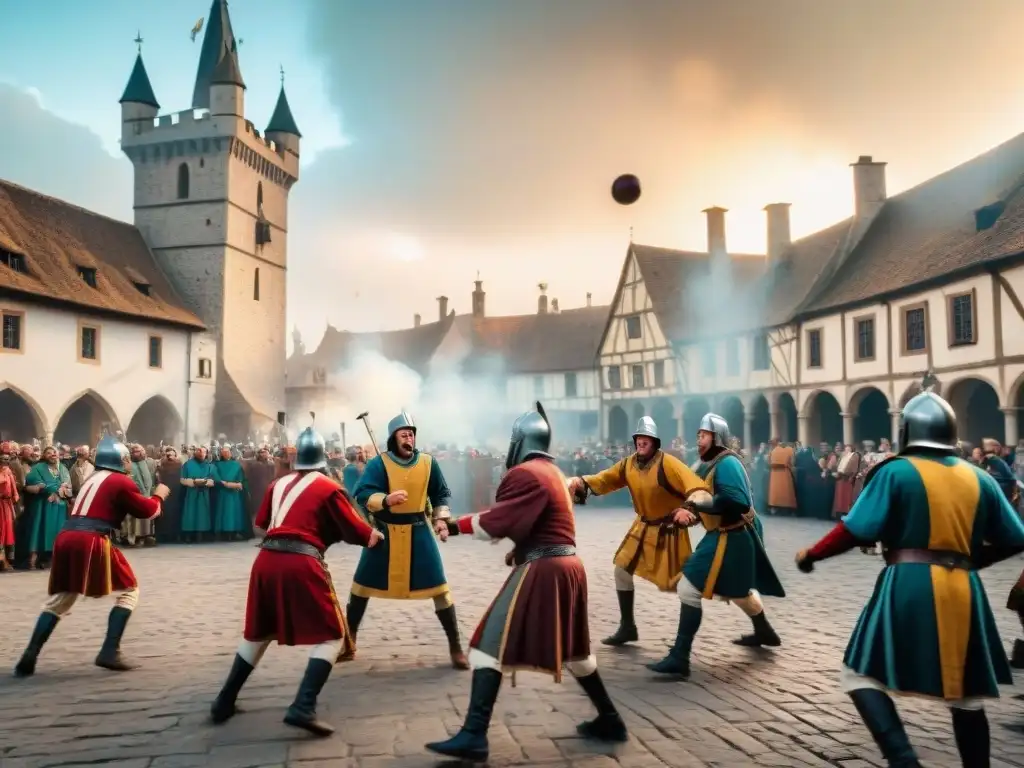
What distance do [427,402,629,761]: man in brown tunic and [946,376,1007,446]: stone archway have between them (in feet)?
68.9

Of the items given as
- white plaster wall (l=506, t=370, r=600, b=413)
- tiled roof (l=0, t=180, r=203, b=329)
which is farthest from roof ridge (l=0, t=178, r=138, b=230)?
white plaster wall (l=506, t=370, r=600, b=413)

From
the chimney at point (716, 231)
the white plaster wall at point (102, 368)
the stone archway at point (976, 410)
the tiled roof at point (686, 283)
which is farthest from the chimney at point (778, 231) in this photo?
the white plaster wall at point (102, 368)

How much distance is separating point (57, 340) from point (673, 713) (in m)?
28.6

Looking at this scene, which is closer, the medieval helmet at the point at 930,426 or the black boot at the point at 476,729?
the medieval helmet at the point at 930,426

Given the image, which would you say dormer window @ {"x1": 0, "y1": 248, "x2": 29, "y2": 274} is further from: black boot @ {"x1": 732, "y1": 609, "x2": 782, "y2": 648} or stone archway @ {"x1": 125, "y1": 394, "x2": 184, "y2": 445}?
black boot @ {"x1": 732, "y1": 609, "x2": 782, "y2": 648}

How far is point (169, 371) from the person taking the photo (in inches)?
1364

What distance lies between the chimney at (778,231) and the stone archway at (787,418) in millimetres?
5774

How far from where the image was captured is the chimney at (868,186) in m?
29.5

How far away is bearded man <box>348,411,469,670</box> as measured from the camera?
620 centimetres

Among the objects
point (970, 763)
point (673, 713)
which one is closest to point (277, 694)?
point (673, 713)

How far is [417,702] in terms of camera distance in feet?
17.4

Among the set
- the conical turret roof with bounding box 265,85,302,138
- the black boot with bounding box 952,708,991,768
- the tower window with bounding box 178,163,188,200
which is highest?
the conical turret roof with bounding box 265,85,302,138

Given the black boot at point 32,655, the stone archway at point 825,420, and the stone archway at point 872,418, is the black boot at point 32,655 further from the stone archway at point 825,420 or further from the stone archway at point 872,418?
the stone archway at point 825,420

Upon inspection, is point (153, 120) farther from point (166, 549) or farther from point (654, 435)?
point (654, 435)
